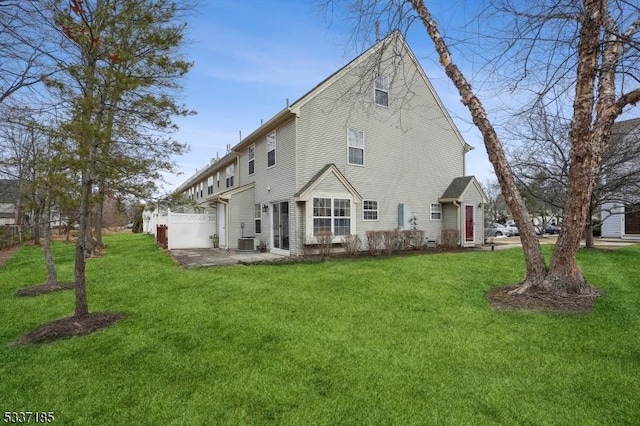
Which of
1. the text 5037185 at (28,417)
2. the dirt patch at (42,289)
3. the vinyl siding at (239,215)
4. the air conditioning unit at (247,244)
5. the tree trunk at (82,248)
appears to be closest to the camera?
the text 5037185 at (28,417)

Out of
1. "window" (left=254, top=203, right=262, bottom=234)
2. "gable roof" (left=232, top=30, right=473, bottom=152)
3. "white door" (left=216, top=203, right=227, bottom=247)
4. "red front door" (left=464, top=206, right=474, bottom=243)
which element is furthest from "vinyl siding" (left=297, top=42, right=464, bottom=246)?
"white door" (left=216, top=203, right=227, bottom=247)

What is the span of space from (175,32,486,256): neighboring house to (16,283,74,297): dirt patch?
6.26 metres

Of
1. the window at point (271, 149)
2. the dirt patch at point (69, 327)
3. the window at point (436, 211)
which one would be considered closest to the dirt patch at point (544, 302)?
A: the dirt patch at point (69, 327)

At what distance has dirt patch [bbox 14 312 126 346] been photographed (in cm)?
491

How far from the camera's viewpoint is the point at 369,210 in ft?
49.6

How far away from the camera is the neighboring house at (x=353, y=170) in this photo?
1343 centimetres

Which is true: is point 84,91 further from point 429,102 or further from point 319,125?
point 429,102

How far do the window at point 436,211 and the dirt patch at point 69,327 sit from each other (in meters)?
14.9

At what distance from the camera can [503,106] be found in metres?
6.18

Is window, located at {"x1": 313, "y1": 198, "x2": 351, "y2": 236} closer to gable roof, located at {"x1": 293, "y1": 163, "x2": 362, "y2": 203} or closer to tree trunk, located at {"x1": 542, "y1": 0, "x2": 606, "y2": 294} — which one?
gable roof, located at {"x1": 293, "y1": 163, "x2": 362, "y2": 203}

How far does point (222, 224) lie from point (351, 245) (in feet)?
24.2

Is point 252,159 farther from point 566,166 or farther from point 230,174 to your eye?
point 566,166

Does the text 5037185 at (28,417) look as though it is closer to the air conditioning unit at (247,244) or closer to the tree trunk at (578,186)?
the tree trunk at (578,186)

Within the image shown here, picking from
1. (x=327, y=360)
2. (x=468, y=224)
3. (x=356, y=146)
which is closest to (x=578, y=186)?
(x=327, y=360)
